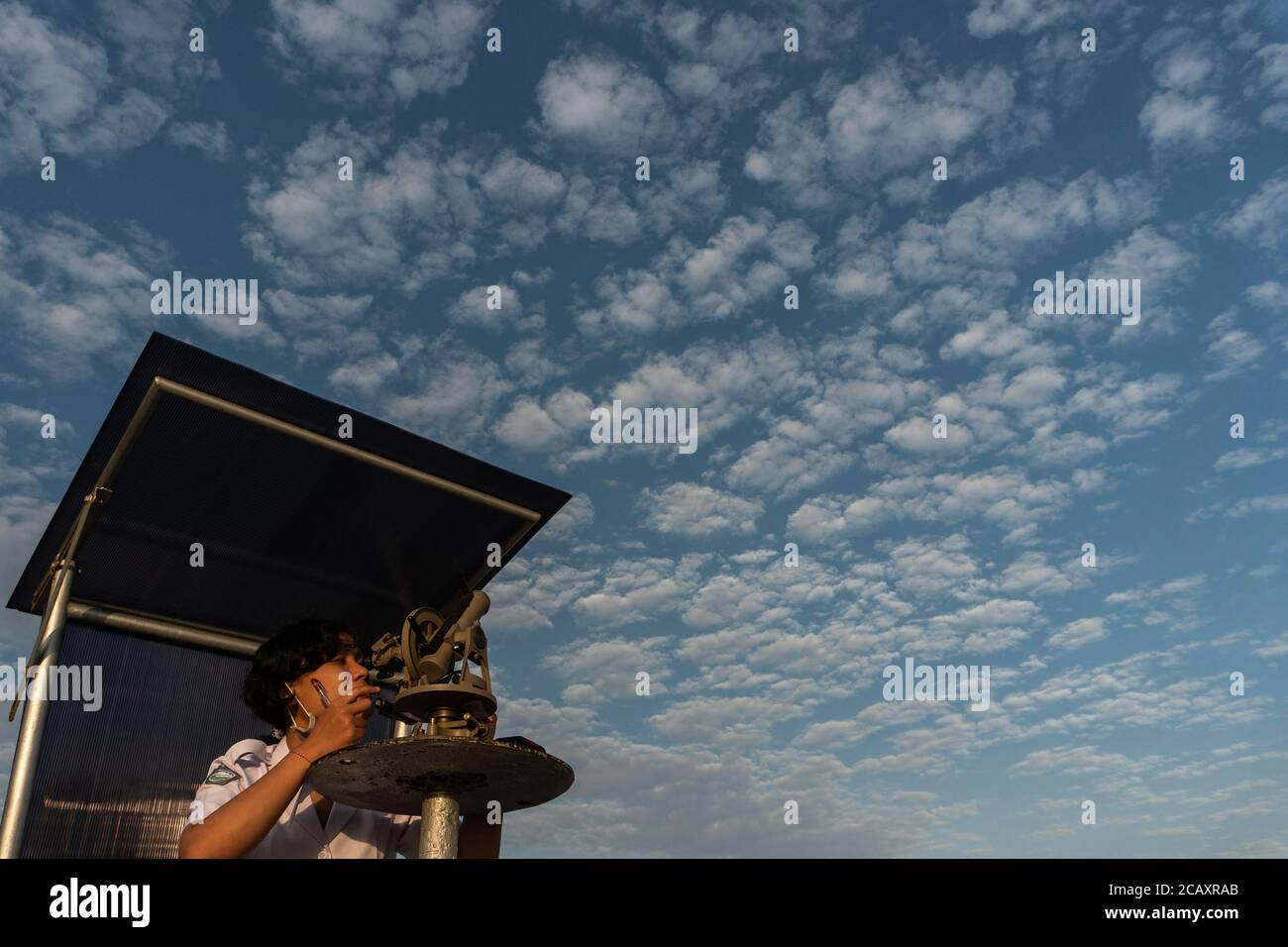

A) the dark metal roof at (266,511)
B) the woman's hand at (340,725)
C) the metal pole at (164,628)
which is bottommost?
the woman's hand at (340,725)

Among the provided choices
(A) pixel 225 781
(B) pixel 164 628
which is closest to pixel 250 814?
(A) pixel 225 781

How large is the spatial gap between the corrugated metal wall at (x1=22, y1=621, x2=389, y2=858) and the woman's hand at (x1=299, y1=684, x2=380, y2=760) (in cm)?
634

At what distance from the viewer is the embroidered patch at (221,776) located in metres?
3.77

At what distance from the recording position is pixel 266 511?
30.8 feet

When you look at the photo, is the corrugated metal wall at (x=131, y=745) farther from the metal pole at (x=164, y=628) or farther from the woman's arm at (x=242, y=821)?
the woman's arm at (x=242, y=821)

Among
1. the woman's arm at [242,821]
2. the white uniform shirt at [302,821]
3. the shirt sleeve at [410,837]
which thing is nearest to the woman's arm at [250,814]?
the woman's arm at [242,821]

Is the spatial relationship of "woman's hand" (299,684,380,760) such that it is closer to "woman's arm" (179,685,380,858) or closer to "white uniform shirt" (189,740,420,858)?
"woman's arm" (179,685,380,858)

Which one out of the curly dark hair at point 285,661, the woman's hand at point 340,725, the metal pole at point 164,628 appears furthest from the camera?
the metal pole at point 164,628

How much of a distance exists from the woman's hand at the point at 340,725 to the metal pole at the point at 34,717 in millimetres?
6222

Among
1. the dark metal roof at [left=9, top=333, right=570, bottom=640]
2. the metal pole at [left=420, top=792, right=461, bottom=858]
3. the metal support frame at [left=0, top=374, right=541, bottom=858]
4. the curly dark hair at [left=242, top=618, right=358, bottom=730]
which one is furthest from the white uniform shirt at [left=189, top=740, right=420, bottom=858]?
the metal support frame at [left=0, top=374, right=541, bottom=858]
